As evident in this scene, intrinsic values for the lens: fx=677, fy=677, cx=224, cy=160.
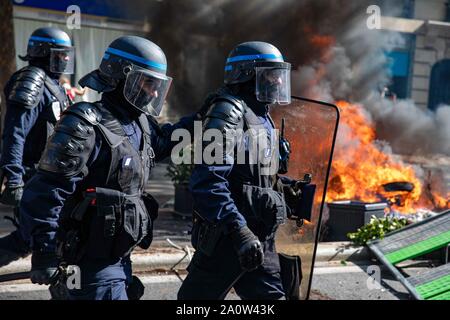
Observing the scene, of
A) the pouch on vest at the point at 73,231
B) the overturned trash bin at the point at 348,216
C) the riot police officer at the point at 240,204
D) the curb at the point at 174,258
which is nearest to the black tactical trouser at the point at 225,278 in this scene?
the riot police officer at the point at 240,204

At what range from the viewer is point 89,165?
2.93 meters

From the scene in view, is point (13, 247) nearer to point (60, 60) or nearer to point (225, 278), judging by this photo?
point (60, 60)

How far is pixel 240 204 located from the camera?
3295mm

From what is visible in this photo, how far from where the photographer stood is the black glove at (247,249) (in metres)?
3.04

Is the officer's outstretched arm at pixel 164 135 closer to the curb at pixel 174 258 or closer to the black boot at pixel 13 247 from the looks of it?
the black boot at pixel 13 247

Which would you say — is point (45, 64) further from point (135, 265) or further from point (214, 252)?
point (214, 252)

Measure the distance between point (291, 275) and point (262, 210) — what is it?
0.41 m

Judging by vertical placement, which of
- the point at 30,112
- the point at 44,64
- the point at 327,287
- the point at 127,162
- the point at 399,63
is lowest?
the point at 327,287

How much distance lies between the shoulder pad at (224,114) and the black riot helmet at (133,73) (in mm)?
291

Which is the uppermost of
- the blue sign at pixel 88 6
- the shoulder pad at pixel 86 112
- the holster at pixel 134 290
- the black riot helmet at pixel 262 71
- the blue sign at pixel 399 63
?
the blue sign at pixel 88 6

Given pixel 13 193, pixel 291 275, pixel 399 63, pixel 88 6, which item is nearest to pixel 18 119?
pixel 13 193

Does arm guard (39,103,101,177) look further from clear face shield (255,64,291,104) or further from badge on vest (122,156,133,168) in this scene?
clear face shield (255,64,291,104)

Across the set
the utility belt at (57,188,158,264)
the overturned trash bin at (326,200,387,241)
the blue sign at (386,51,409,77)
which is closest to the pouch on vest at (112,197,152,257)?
the utility belt at (57,188,158,264)

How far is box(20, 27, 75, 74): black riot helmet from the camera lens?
5016mm
